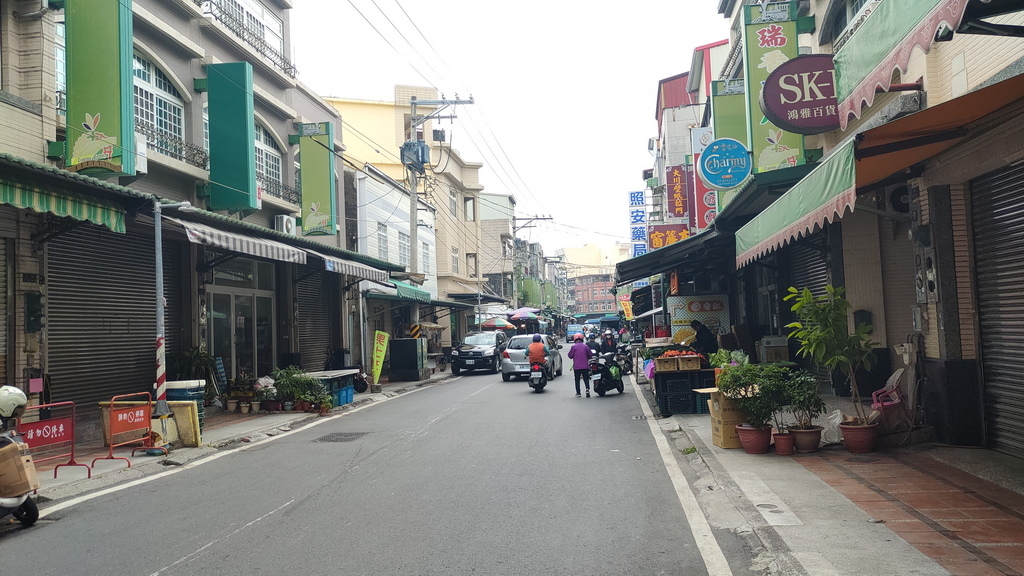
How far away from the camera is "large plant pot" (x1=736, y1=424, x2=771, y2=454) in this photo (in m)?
8.74

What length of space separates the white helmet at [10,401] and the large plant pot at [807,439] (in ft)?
28.3

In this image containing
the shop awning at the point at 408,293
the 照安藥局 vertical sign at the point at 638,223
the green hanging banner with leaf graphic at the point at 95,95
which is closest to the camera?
the green hanging banner with leaf graphic at the point at 95,95

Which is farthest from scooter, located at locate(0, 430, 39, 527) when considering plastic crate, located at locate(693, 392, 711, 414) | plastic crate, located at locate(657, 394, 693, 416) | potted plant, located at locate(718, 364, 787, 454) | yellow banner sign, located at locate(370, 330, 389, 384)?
yellow banner sign, located at locate(370, 330, 389, 384)

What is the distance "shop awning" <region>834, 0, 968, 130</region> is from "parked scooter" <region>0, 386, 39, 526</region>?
26.5 feet

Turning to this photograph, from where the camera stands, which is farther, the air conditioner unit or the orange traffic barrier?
the air conditioner unit

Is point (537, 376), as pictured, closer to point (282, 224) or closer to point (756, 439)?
point (282, 224)

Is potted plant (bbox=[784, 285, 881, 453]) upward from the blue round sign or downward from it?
downward

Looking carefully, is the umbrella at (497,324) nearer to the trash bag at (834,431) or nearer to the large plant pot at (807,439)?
the trash bag at (834,431)

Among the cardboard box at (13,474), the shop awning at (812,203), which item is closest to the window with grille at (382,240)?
the shop awning at (812,203)

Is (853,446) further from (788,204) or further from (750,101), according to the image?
(750,101)

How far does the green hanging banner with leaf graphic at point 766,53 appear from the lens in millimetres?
12070

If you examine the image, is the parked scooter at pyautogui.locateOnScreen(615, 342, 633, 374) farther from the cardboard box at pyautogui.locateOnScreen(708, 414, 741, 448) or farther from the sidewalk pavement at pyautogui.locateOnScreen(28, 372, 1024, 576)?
the sidewalk pavement at pyautogui.locateOnScreen(28, 372, 1024, 576)

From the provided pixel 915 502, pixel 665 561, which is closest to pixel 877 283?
pixel 915 502

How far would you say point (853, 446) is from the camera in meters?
8.37
